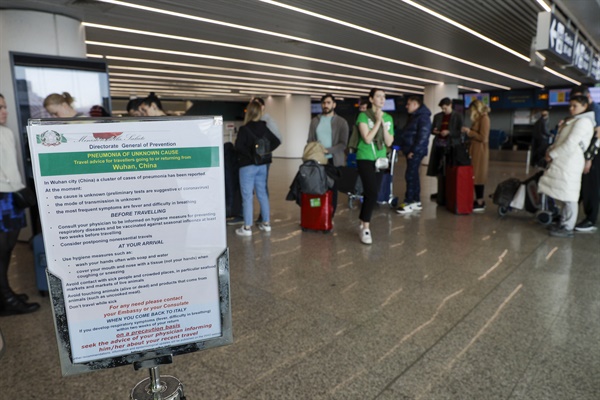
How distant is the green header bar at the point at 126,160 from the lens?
1099 mm

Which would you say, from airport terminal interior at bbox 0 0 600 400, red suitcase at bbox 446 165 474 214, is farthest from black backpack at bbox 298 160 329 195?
red suitcase at bbox 446 165 474 214

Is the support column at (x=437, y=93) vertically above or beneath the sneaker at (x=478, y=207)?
above

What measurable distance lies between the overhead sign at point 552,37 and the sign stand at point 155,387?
21.8 ft

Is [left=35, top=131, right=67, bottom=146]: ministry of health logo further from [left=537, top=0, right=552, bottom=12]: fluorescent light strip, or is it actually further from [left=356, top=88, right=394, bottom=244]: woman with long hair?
[left=537, top=0, right=552, bottom=12]: fluorescent light strip

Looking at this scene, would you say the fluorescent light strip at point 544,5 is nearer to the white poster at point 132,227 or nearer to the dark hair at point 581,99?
the dark hair at point 581,99

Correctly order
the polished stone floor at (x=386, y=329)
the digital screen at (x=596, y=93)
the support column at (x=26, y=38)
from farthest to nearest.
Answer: the digital screen at (x=596, y=93) → the support column at (x=26, y=38) → the polished stone floor at (x=386, y=329)

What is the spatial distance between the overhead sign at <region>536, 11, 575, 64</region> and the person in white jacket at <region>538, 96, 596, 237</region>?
131 centimetres

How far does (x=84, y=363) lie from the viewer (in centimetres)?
121

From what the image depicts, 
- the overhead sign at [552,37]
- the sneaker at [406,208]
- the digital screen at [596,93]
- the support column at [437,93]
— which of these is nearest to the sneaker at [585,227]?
the sneaker at [406,208]

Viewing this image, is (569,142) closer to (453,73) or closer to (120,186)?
(120,186)

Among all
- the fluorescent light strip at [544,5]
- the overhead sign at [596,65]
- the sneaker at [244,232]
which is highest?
the fluorescent light strip at [544,5]

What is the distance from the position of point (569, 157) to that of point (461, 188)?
1.79 metres

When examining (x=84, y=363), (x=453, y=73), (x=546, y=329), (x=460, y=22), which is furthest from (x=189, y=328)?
(x=453, y=73)

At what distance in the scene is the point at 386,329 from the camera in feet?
9.79
